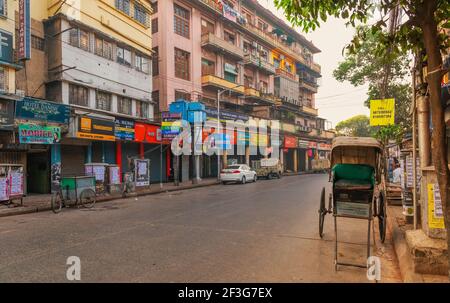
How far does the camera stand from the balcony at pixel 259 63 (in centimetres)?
3659

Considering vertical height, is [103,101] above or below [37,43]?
below

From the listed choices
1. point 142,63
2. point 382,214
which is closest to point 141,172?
point 142,63

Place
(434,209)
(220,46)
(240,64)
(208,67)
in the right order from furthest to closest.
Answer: (240,64) → (208,67) → (220,46) → (434,209)

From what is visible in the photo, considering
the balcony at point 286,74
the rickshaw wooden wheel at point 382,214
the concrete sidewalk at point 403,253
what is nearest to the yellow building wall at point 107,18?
the rickshaw wooden wheel at point 382,214

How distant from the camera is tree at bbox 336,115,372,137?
71.6m

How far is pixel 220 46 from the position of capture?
31906 millimetres

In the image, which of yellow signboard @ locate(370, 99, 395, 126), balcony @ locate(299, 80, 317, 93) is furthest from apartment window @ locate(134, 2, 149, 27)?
balcony @ locate(299, 80, 317, 93)

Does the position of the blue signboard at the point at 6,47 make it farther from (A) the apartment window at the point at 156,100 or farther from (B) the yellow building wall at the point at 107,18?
(A) the apartment window at the point at 156,100

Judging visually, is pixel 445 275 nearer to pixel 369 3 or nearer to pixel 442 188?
pixel 442 188

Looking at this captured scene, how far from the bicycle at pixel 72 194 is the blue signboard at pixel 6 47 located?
294 inches

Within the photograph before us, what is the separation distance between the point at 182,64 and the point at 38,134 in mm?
16473

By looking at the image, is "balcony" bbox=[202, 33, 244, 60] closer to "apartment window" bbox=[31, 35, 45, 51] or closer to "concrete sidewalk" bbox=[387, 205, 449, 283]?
"apartment window" bbox=[31, 35, 45, 51]

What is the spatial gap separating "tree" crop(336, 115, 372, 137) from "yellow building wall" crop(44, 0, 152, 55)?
187ft

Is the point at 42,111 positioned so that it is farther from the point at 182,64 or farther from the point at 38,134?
the point at 182,64
